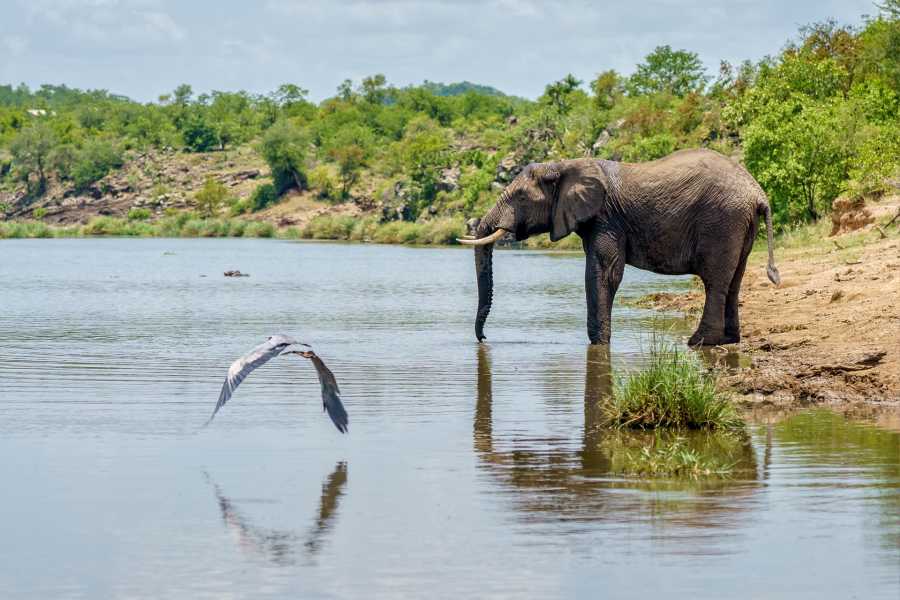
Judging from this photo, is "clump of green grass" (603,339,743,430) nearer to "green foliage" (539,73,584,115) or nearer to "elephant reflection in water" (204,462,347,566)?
"elephant reflection in water" (204,462,347,566)

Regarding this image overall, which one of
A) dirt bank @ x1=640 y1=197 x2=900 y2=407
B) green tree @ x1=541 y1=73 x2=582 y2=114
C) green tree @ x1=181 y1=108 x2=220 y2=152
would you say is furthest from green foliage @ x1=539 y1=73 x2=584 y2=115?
dirt bank @ x1=640 y1=197 x2=900 y2=407

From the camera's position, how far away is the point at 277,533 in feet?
28.7

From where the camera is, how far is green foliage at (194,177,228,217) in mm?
108938

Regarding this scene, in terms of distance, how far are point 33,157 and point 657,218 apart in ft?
371

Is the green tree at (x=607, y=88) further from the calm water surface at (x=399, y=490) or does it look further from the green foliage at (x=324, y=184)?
the calm water surface at (x=399, y=490)

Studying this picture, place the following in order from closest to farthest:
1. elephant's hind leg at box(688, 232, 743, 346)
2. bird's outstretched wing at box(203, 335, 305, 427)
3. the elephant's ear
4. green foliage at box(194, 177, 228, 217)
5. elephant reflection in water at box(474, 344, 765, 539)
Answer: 1. elephant reflection in water at box(474, 344, 765, 539)
2. bird's outstretched wing at box(203, 335, 305, 427)
3. elephant's hind leg at box(688, 232, 743, 346)
4. the elephant's ear
5. green foliage at box(194, 177, 228, 217)

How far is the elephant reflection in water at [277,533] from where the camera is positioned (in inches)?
328

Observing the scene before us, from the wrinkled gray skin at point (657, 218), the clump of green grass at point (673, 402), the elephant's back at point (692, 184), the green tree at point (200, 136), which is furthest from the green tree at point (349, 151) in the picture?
the clump of green grass at point (673, 402)

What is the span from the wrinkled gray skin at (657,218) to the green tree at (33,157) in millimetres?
109619

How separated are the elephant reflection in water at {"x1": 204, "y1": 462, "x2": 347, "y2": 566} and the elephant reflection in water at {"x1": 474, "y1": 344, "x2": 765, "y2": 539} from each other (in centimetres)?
113

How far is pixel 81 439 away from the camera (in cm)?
1189

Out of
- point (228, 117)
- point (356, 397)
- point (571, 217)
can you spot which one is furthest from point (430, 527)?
point (228, 117)

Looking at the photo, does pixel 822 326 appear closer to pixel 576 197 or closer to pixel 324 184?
pixel 576 197

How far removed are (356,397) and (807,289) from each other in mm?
10302
